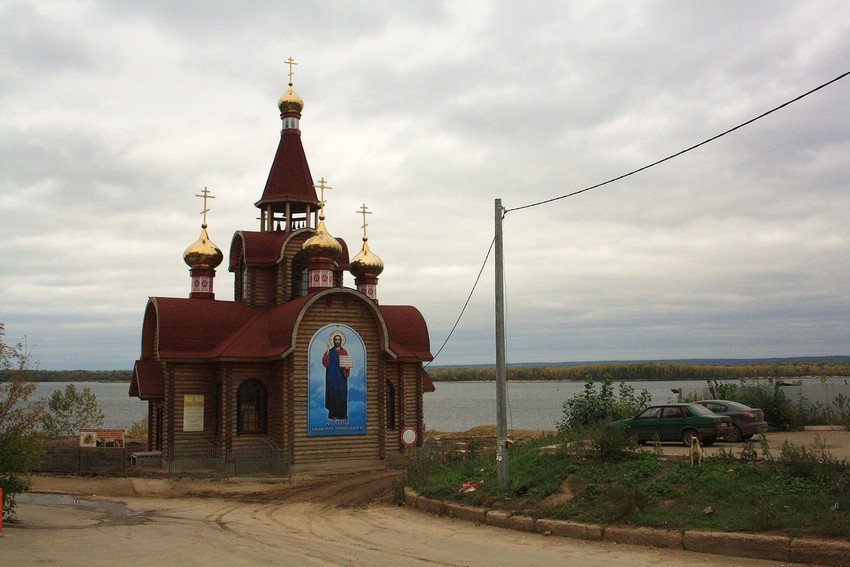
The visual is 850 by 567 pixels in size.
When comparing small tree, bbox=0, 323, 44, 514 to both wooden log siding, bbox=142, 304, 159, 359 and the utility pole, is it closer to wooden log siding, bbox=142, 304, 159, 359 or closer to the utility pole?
the utility pole

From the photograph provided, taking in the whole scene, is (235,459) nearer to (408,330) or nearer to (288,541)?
(408,330)

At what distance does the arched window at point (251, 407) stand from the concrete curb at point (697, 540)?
13.3 meters

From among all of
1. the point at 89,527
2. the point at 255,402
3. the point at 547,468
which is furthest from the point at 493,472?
the point at 255,402

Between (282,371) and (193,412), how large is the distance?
144 inches

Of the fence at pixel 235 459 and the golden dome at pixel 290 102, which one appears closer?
the fence at pixel 235 459

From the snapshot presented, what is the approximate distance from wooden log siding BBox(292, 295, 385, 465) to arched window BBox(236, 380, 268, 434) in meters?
2.06

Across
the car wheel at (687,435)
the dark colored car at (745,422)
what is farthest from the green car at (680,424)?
the dark colored car at (745,422)

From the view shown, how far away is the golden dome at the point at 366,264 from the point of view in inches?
1208

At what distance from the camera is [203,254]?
29047mm

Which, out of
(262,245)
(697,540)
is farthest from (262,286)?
(697,540)

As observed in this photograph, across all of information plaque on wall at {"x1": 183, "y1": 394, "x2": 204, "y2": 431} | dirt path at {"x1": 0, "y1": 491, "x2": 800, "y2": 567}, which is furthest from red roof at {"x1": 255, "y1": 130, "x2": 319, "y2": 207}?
dirt path at {"x1": 0, "y1": 491, "x2": 800, "y2": 567}

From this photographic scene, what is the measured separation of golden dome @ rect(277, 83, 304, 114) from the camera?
2995cm

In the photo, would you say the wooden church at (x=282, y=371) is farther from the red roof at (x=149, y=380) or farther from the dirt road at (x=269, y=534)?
the dirt road at (x=269, y=534)

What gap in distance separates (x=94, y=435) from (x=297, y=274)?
859 centimetres
